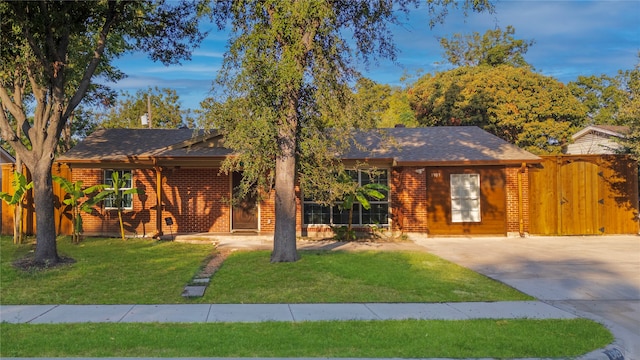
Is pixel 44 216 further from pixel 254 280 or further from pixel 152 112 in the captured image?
pixel 152 112

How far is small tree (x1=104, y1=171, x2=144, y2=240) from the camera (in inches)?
594

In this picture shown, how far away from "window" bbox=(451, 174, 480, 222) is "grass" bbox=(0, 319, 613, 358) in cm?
993

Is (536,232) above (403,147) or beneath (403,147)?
Result: beneath

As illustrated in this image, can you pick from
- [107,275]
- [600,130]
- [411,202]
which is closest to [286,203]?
[107,275]

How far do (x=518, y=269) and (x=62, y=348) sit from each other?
354 inches

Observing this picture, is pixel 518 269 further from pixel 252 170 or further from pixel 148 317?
pixel 148 317

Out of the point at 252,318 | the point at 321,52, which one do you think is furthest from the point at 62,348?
the point at 321,52

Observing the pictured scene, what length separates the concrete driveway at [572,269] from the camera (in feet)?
24.7

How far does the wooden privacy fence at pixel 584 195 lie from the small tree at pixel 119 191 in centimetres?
1312

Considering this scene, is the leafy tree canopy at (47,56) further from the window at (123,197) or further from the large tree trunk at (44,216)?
the window at (123,197)

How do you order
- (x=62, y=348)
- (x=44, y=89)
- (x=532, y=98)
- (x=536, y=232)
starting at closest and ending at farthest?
(x=62, y=348) < (x=44, y=89) < (x=536, y=232) < (x=532, y=98)

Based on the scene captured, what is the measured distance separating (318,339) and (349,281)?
3435 millimetres

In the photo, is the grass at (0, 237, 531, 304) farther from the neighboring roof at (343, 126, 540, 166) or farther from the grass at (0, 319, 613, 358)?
the neighboring roof at (343, 126, 540, 166)

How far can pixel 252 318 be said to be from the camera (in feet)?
22.7
